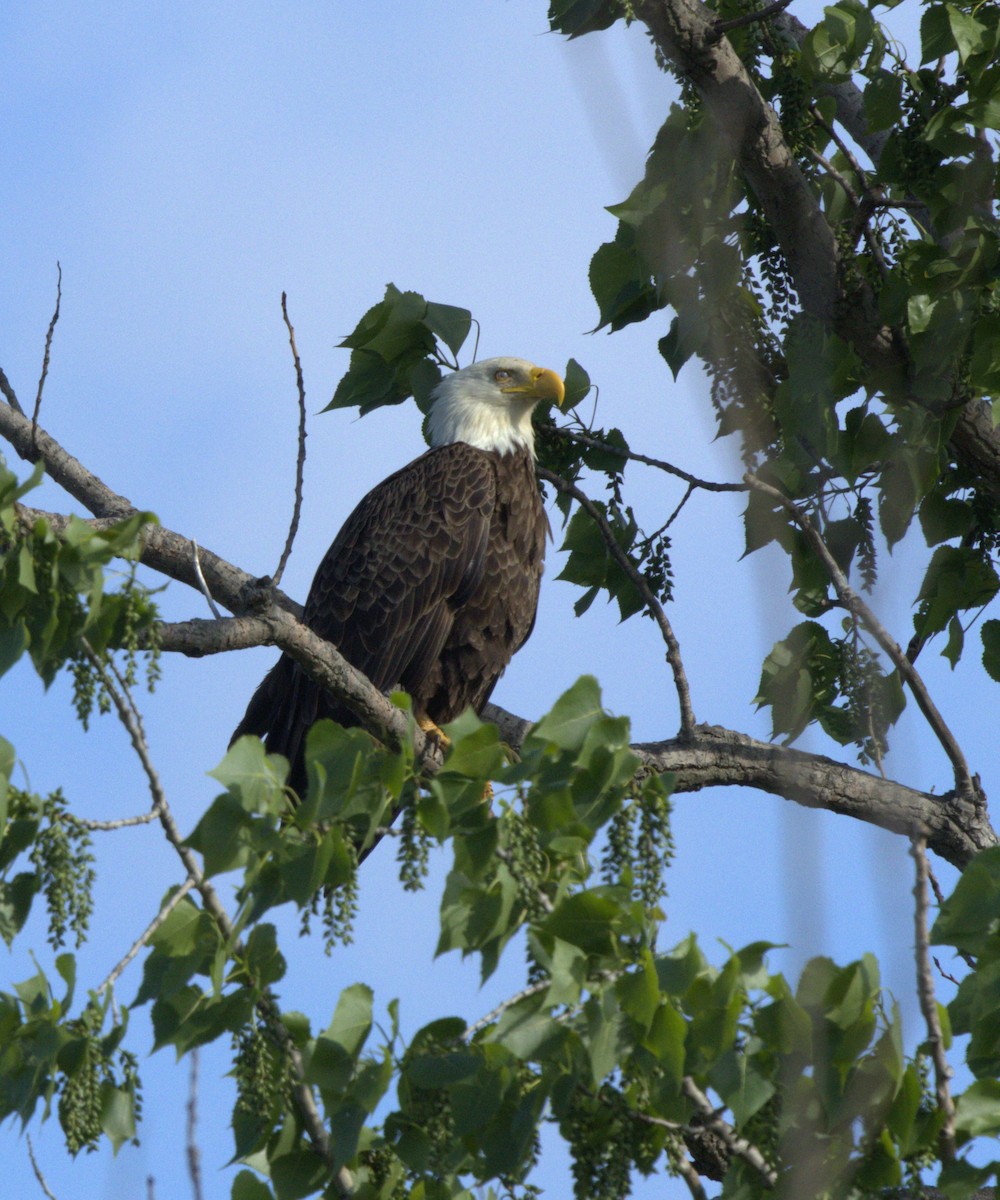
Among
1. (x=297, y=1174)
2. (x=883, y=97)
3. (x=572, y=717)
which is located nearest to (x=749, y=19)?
(x=883, y=97)

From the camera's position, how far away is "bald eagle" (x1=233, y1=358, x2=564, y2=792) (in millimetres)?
5523

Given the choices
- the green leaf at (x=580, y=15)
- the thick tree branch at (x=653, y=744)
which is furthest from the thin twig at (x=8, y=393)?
the green leaf at (x=580, y=15)

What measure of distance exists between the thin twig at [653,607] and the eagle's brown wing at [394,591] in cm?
96

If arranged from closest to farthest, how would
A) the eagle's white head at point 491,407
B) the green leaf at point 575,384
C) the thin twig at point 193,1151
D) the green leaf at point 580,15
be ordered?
the thin twig at point 193,1151
the green leaf at point 580,15
the green leaf at point 575,384
the eagle's white head at point 491,407

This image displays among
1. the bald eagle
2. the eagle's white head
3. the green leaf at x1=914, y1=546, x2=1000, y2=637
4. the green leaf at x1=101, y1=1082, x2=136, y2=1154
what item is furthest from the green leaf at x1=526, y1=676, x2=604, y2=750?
the eagle's white head

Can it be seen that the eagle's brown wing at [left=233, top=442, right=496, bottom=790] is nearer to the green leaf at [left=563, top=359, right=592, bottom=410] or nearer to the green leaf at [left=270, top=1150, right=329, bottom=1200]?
the green leaf at [left=563, top=359, right=592, bottom=410]

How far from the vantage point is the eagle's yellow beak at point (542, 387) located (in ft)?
19.4

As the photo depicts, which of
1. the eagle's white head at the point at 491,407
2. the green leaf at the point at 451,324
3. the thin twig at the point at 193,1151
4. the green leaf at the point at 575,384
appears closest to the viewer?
the thin twig at the point at 193,1151

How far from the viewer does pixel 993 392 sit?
427 centimetres

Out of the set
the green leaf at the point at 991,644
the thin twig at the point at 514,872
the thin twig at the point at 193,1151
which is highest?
the green leaf at the point at 991,644

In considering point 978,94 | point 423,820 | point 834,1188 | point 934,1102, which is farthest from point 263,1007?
point 978,94

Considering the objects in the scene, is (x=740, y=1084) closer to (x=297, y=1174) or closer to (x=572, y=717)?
(x=572, y=717)

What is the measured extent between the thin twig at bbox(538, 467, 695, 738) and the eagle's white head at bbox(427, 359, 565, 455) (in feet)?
4.73

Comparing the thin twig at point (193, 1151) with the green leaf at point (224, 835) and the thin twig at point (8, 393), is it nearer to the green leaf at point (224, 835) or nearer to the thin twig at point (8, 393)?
the green leaf at point (224, 835)
